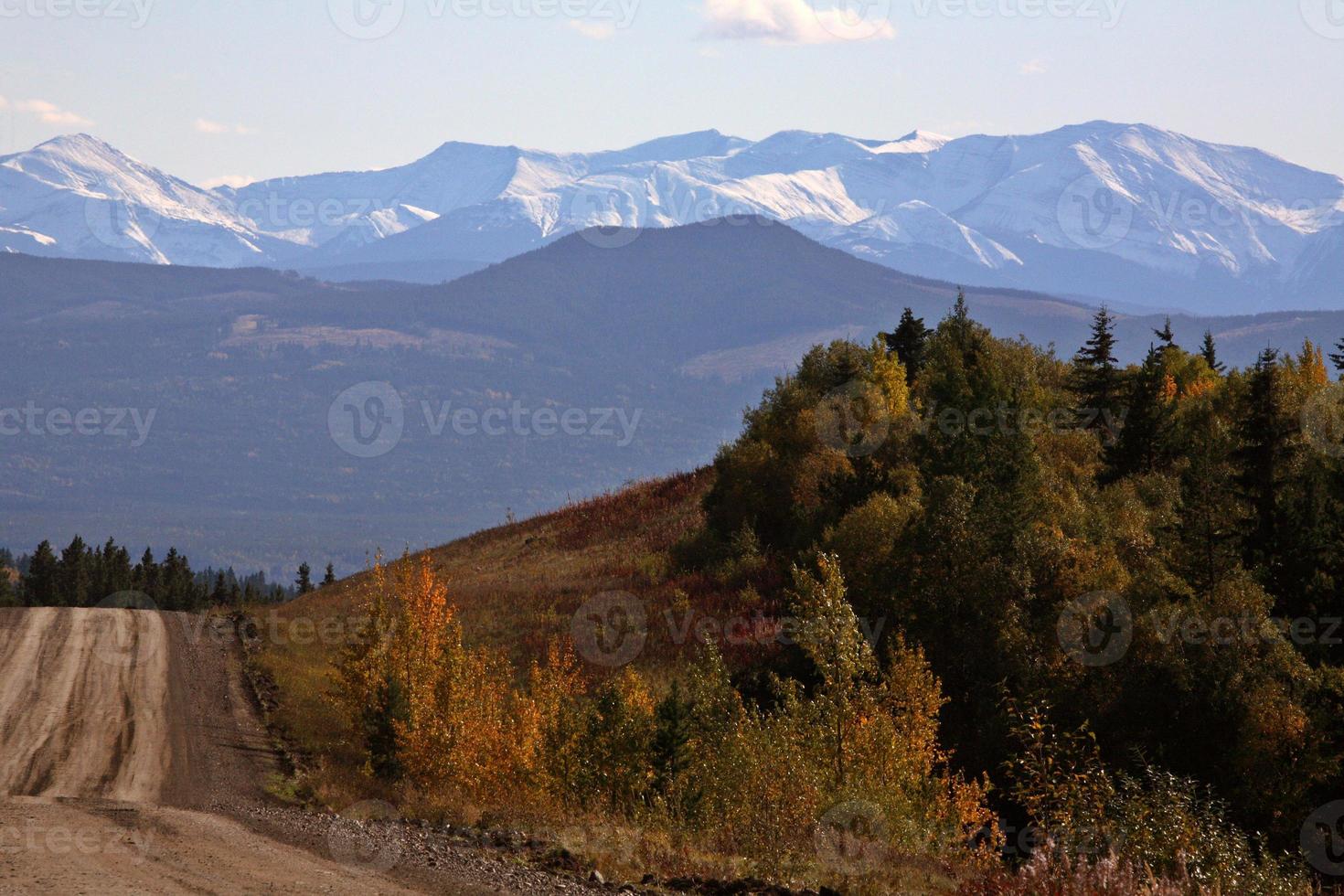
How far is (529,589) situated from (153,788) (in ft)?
110

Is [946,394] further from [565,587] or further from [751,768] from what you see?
[751,768]

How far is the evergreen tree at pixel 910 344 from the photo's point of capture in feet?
242

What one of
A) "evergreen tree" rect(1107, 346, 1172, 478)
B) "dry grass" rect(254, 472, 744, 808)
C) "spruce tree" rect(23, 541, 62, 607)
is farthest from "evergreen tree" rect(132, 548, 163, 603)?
"evergreen tree" rect(1107, 346, 1172, 478)

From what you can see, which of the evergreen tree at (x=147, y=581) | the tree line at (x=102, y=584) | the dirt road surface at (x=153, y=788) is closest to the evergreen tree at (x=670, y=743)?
the dirt road surface at (x=153, y=788)

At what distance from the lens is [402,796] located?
2430 centimetres

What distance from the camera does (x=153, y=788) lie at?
24.5 meters

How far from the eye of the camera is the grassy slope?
35541 millimetres

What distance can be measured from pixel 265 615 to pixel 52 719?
21505 mm

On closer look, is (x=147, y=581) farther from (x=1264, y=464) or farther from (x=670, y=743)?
(x=1264, y=464)

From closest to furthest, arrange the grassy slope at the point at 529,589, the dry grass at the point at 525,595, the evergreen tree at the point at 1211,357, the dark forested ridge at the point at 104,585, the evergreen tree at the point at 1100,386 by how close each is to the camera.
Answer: the dry grass at the point at 525,595 → the grassy slope at the point at 529,589 → the evergreen tree at the point at 1100,386 → the evergreen tree at the point at 1211,357 → the dark forested ridge at the point at 104,585

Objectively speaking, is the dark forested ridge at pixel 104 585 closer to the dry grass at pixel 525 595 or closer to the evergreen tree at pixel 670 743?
the dry grass at pixel 525 595

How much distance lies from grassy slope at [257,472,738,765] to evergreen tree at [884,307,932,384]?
517 inches

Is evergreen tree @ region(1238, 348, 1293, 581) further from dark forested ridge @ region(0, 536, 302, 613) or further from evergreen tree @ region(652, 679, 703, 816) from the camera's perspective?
dark forested ridge @ region(0, 536, 302, 613)

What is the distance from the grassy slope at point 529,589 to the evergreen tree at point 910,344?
13.1 meters
